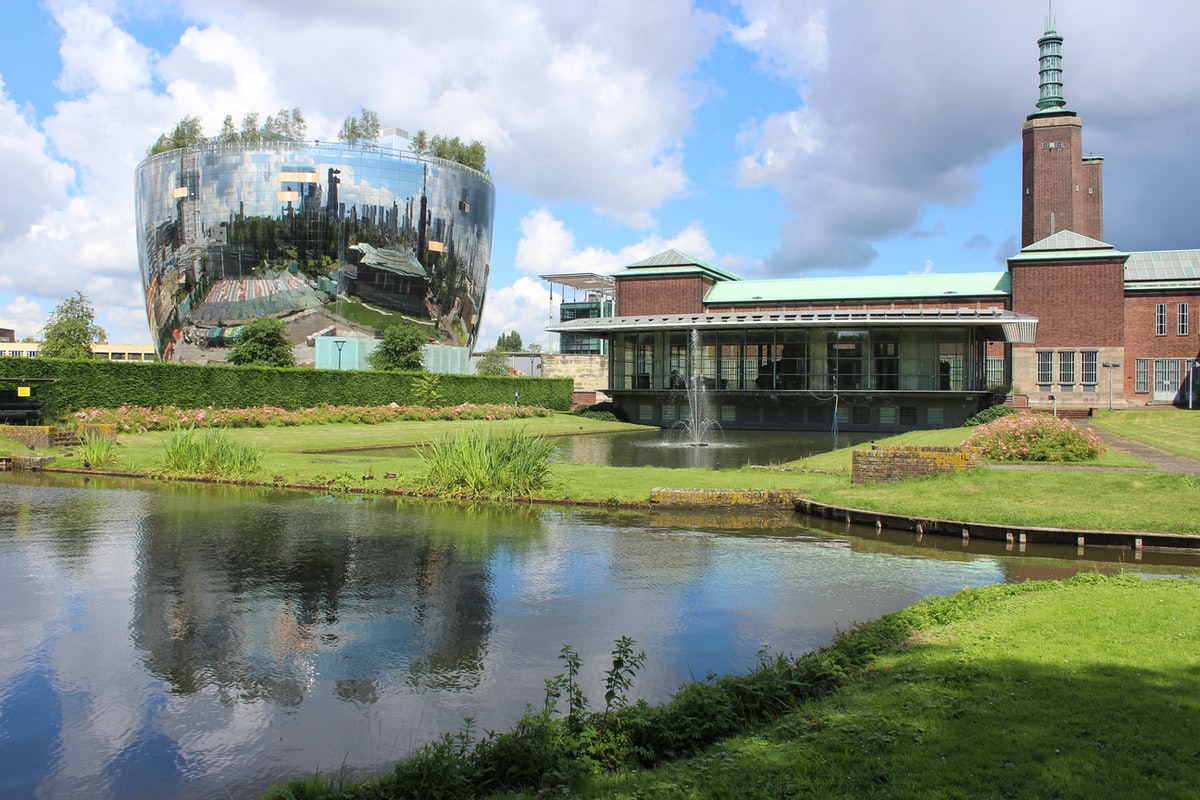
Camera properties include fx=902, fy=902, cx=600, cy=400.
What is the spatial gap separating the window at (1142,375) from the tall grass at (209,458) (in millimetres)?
51037

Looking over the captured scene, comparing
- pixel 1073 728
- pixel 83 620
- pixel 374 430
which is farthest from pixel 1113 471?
pixel 374 430

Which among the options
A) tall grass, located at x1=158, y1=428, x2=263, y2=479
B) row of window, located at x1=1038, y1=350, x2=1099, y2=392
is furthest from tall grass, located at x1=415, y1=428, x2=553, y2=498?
row of window, located at x1=1038, y1=350, x2=1099, y2=392

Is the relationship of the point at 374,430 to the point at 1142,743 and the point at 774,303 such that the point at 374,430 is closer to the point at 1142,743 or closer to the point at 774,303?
the point at 774,303

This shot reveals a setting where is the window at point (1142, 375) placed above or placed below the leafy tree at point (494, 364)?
below

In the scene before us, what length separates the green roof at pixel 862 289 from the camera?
56.2m

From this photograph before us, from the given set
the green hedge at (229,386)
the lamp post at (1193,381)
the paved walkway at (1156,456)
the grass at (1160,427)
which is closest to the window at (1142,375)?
the lamp post at (1193,381)

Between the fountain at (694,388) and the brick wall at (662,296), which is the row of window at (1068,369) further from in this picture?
the brick wall at (662,296)

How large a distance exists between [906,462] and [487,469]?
26.1 ft

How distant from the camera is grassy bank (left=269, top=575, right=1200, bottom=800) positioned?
4.47 m

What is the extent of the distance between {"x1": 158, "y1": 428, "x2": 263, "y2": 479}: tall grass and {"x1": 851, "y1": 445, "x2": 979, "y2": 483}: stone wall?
42.9ft

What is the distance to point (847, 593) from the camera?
9.79 metres

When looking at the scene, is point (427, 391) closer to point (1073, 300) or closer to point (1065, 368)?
point (1065, 368)

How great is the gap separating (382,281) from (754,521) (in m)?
96.3

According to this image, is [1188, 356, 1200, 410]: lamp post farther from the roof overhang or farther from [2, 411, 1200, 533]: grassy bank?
[2, 411, 1200, 533]: grassy bank
